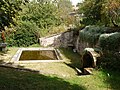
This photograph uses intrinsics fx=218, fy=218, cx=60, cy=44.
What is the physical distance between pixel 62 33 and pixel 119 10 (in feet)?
29.7

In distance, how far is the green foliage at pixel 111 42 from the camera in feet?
43.6

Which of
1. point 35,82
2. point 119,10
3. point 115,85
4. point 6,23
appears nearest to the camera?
point 6,23

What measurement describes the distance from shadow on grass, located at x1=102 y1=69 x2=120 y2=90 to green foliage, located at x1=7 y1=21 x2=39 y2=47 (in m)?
16.3

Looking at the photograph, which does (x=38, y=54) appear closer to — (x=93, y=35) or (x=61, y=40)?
(x=61, y=40)

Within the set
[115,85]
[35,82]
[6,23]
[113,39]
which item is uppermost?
[6,23]

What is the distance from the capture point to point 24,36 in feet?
89.2

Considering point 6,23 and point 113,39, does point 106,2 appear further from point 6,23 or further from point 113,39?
point 6,23

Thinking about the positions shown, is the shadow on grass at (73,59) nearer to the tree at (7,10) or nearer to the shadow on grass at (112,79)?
the shadow on grass at (112,79)

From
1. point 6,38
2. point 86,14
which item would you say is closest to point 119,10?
point 86,14

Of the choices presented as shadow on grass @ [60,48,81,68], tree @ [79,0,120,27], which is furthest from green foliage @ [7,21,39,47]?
shadow on grass @ [60,48,81,68]

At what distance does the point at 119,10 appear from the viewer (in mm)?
20484

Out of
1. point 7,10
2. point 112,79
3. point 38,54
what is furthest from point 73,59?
point 7,10

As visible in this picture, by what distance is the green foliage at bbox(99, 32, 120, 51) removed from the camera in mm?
13283

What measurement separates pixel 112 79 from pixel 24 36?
1763cm
